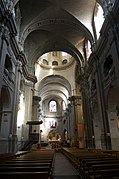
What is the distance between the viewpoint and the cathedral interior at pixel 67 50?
10344mm

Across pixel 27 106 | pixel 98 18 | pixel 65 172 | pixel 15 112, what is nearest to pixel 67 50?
pixel 98 18

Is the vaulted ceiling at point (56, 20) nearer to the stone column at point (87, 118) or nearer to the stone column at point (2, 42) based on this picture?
the stone column at point (87, 118)

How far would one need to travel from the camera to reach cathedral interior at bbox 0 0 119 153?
1034 centimetres

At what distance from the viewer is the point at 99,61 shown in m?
13.3

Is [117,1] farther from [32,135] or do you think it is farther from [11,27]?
[32,135]

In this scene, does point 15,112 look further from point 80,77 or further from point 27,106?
point 80,77

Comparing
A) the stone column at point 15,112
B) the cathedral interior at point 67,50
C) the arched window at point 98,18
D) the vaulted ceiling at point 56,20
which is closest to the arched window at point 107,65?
the cathedral interior at point 67,50

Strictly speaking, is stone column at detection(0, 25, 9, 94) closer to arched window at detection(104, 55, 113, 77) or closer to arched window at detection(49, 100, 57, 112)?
arched window at detection(104, 55, 113, 77)

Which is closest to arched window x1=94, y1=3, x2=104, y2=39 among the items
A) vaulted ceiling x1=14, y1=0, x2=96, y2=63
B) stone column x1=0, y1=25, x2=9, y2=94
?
vaulted ceiling x1=14, y1=0, x2=96, y2=63

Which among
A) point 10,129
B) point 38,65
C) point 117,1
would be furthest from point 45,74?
point 117,1

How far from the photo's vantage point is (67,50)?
20.9 metres

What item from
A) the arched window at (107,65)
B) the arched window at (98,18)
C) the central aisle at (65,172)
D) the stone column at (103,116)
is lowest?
the central aisle at (65,172)

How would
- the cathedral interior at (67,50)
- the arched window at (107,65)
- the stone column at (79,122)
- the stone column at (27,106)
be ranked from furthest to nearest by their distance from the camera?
the stone column at (79,122) → the stone column at (27,106) → the arched window at (107,65) → the cathedral interior at (67,50)

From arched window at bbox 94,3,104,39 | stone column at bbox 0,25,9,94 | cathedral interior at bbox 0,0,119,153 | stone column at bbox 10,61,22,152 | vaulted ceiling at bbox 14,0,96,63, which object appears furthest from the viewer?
vaulted ceiling at bbox 14,0,96,63
